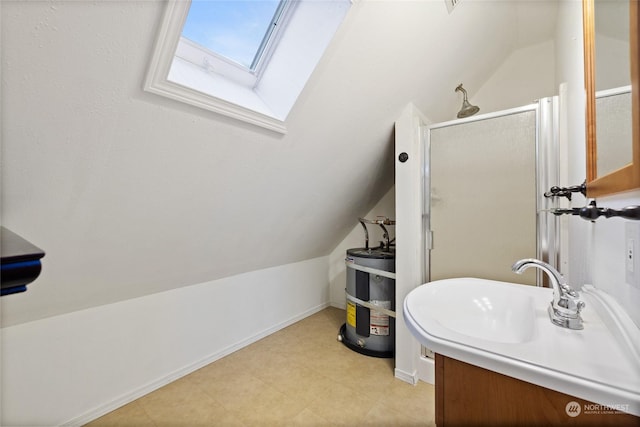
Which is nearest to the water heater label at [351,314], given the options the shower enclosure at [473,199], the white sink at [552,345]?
the shower enclosure at [473,199]

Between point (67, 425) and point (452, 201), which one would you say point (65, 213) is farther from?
point (452, 201)

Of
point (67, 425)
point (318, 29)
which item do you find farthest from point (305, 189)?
point (67, 425)

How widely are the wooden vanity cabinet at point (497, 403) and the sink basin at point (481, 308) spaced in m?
0.24

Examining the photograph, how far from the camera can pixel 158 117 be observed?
0.97 meters

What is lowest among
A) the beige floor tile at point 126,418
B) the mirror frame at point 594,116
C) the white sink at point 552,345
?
the beige floor tile at point 126,418

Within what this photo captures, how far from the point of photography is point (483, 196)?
5.25ft

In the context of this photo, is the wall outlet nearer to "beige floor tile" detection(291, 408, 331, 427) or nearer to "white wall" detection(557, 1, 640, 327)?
"white wall" detection(557, 1, 640, 327)

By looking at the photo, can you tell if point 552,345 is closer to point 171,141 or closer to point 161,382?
point 171,141

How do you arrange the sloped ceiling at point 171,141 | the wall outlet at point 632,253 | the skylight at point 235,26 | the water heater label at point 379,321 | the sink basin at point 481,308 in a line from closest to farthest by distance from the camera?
the wall outlet at point 632,253 → the sloped ceiling at point 171,141 → the sink basin at point 481,308 → the skylight at point 235,26 → the water heater label at point 379,321

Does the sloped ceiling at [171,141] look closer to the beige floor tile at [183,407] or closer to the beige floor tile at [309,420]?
the beige floor tile at [183,407]

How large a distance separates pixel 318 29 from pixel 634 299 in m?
1.35

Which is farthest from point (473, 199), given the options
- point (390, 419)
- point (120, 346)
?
point (120, 346)

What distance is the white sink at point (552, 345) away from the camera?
1.67ft

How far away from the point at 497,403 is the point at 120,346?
1.88 meters
